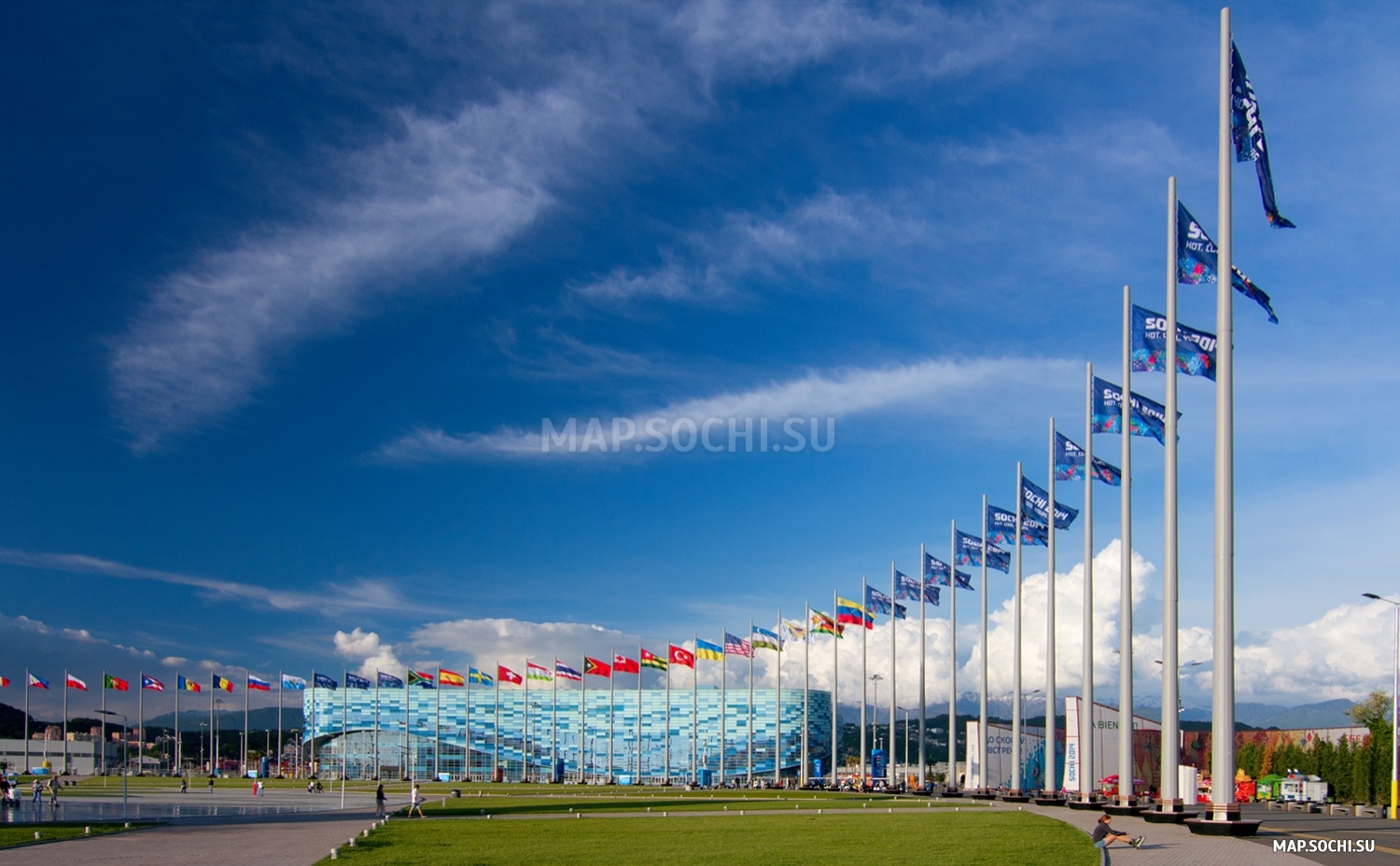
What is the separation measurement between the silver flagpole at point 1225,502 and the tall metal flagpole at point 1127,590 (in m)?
9.02

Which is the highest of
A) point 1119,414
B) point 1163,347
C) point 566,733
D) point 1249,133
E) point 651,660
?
point 1249,133

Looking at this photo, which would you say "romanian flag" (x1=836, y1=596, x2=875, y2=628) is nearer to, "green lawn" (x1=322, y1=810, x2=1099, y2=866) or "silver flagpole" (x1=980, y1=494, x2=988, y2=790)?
"silver flagpole" (x1=980, y1=494, x2=988, y2=790)

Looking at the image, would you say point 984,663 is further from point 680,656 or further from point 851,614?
point 680,656

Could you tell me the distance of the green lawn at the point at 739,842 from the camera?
1089 inches

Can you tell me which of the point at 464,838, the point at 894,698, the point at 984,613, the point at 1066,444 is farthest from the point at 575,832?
the point at 894,698

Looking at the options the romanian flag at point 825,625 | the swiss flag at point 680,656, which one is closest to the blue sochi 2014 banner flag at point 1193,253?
the romanian flag at point 825,625

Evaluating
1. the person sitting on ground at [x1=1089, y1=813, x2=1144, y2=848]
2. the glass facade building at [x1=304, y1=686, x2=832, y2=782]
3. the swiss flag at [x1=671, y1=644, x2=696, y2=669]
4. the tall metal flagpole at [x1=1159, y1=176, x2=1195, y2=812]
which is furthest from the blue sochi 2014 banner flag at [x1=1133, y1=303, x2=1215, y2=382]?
the glass facade building at [x1=304, y1=686, x2=832, y2=782]

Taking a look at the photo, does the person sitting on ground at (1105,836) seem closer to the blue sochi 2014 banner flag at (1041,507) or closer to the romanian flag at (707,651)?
the blue sochi 2014 banner flag at (1041,507)

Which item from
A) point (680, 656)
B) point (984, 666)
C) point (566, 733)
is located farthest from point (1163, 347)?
point (566, 733)

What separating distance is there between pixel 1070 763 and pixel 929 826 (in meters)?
27.0

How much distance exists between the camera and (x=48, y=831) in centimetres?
4166

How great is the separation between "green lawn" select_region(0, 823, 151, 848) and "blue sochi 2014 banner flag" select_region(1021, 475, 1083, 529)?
39.7 m

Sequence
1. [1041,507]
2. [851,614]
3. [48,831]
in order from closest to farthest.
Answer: [48,831] < [1041,507] < [851,614]

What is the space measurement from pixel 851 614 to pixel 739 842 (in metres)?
45.6
